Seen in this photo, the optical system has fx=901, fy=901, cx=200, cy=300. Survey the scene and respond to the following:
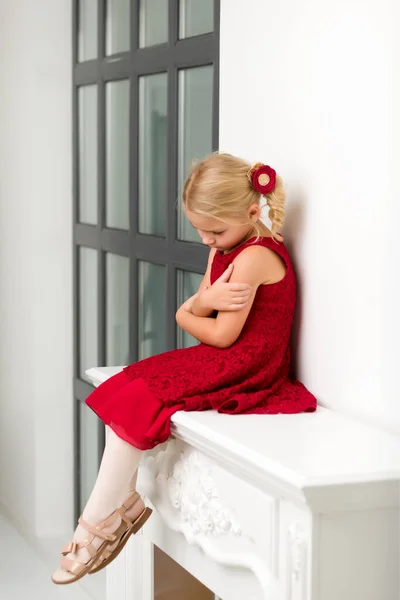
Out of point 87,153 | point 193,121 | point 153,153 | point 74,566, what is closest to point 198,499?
point 74,566

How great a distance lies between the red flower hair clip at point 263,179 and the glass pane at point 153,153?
3.03ft

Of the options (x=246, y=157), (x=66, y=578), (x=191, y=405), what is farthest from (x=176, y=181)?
(x=66, y=578)

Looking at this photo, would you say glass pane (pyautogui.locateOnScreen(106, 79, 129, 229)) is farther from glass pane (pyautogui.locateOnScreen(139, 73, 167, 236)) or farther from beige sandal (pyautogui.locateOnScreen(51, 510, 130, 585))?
beige sandal (pyautogui.locateOnScreen(51, 510, 130, 585))

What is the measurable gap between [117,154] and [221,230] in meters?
1.29

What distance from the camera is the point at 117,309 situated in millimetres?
3143

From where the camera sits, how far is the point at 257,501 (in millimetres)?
1533

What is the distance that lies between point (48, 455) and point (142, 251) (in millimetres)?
1113

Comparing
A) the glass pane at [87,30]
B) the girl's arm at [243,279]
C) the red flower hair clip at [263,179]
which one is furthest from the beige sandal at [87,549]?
the glass pane at [87,30]

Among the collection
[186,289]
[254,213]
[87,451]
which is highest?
[254,213]

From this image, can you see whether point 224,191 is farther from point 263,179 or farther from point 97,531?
point 97,531

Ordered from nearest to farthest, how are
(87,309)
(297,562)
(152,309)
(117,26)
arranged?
1. (297,562)
2. (152,309)
3. (117,26)
4. (87,309)

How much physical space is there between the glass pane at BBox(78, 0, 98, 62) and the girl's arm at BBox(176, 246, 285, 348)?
166 centimetres

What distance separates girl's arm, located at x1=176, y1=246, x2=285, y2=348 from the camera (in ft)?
5.99

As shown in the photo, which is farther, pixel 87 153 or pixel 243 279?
pixel 87 153
